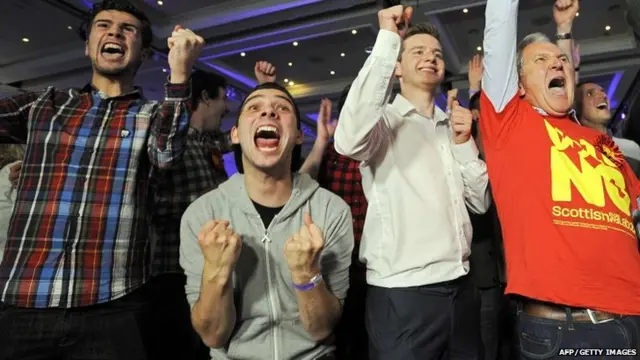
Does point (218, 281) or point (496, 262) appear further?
point (496, 262)

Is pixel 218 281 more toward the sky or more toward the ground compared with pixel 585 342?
more toward the sky

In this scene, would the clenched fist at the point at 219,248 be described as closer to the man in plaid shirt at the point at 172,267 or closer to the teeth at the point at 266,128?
the teeth at the point at 266,128

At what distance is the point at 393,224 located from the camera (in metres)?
1.71

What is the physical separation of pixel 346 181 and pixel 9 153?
1781 millimetres

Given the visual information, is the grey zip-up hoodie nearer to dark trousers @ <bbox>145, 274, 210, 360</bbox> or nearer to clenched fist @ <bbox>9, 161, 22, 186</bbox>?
dark trousers @ <bbox>145, 274, 210, 360</bbox>

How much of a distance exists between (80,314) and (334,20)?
280 inches

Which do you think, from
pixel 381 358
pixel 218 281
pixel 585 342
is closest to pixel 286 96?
pixel 218 281

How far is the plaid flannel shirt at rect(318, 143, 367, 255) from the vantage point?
2.53 metres

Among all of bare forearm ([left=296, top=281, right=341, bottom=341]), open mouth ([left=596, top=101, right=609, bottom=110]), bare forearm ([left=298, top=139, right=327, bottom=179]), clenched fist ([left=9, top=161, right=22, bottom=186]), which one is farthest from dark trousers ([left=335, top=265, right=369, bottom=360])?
open mouth ([left=596, top=101, right=609, bottom=110])

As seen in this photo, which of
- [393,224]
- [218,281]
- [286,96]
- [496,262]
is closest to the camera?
[218,281]

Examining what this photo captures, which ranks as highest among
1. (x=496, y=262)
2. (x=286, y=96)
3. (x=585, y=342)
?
(x=286, y=96)

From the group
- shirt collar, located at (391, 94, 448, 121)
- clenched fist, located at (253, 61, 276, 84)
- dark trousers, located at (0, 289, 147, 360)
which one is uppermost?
clenched fist, located at (253, 61, 276, 84)

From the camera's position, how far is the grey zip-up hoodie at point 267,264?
160 cm

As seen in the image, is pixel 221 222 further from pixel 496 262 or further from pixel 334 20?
pixel 334 20
